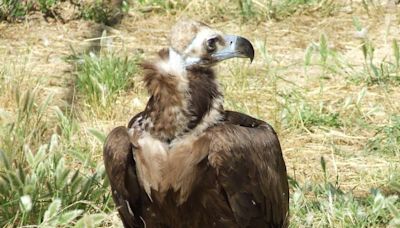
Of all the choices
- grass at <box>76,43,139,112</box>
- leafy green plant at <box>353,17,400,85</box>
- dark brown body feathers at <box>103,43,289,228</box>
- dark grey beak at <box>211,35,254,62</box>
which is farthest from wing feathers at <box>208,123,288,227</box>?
leafy green plant at <box>353,17,400,85</box>

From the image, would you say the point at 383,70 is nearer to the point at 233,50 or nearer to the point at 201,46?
the point at 233,50

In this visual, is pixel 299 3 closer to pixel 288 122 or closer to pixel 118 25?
pixel 118 25

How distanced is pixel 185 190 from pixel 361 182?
1.84 metres

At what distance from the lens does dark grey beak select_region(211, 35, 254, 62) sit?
4034 mm

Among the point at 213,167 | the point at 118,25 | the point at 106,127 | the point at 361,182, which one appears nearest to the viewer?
the point at 213,167

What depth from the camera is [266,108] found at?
6.48 metres

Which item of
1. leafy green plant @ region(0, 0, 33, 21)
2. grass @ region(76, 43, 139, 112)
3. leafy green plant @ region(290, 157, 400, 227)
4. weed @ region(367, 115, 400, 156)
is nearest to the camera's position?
leafy green plant @ region(290, 157, 400, 227)

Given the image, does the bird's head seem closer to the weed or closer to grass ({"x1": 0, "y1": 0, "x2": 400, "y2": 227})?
grass ({"x1": 0, "y1": 0, "x2": 400, "y2": 227})

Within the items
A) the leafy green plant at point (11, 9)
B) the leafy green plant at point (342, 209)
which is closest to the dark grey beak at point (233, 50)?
the leafy green plant at point (342, 209)

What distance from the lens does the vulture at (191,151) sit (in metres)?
3.89

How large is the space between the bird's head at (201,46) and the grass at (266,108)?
0.62m

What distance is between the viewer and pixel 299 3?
8648 mm

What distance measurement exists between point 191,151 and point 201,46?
0.43 m

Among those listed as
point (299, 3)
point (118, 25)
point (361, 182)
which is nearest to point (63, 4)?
point (118, 25)
